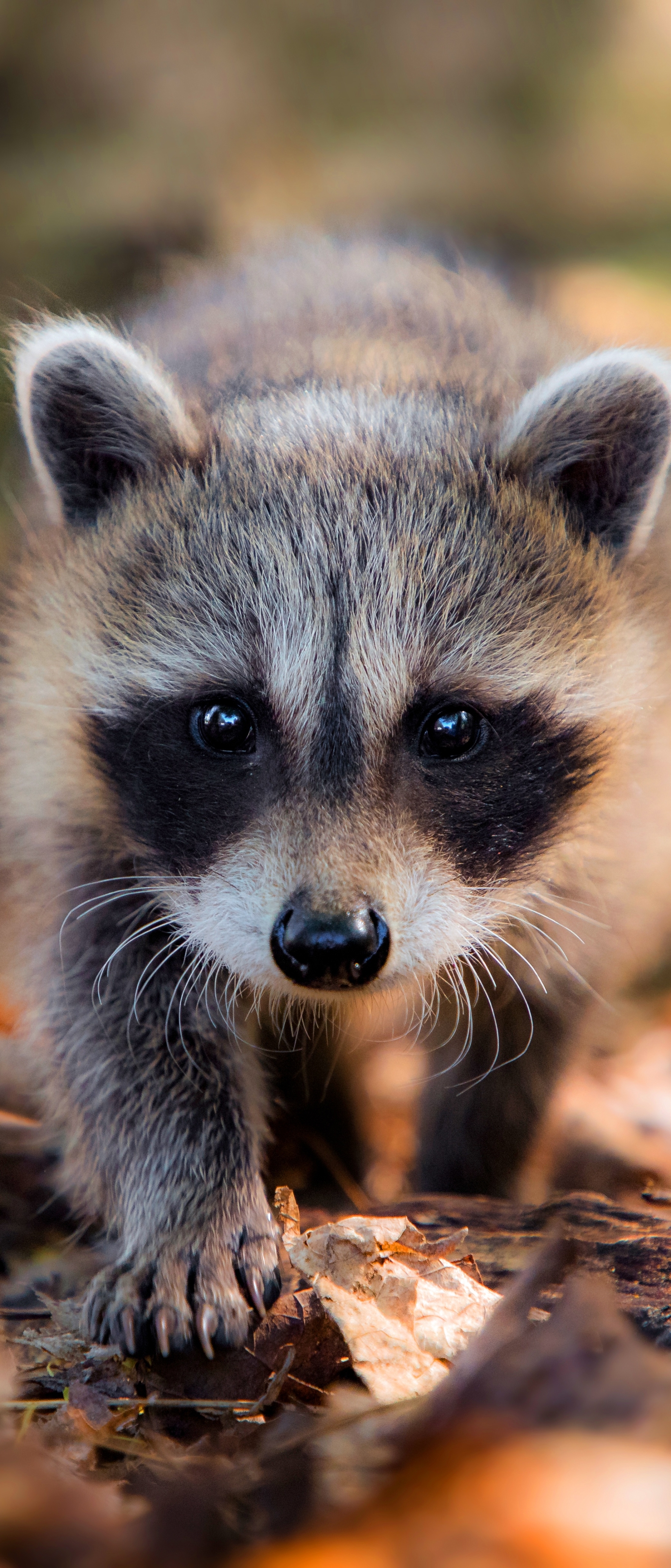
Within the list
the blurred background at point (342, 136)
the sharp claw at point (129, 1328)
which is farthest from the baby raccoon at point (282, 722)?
the blurred background at point (342, 136)

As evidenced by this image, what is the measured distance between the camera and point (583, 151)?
28.1ft

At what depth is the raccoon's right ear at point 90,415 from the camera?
10.0ft

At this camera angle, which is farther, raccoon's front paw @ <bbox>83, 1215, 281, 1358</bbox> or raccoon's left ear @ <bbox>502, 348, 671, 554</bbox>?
raccoon's left ear @ <bbox>502, 348, 671, 554</bbox>

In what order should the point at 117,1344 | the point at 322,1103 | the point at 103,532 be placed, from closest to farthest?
the point at 117,1344 < the point at 103,532 < the point at 322,1103

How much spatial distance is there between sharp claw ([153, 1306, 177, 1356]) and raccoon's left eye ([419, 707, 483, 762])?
54.1 inches

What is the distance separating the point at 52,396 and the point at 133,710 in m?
0.83

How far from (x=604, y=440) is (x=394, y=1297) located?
2.06m

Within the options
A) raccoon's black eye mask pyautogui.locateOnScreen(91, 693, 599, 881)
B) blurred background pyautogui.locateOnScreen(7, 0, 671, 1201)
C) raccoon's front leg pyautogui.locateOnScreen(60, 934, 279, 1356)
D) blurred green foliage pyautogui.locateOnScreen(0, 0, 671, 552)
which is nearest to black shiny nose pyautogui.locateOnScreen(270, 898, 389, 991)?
raccoon's black eye mask pyautogui.locateOnScreen(91, 693, 599, 881)

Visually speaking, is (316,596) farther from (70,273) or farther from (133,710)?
(70,273)

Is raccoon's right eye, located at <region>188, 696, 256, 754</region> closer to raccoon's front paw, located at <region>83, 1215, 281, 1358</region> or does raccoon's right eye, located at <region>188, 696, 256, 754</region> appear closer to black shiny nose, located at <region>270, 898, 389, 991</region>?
black shiny nose, located at <region>270, 898, 389, 991</region>

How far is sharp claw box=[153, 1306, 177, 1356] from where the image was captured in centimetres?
273

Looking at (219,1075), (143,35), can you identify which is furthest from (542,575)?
(143,35)

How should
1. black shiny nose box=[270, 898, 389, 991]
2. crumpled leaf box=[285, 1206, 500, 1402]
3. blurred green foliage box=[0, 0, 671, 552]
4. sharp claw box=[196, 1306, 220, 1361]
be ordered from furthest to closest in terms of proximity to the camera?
blurred green foliage box=[0, 0, 671, 552] < sharp claw box=[196, 1306, 220, 1361] < black shiny nose box=[270, 898, 389, 991] < crumpled leaf box=[285, 1206, 500, 1402]

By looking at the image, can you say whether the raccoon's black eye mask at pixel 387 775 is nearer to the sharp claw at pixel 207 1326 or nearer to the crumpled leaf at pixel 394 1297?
the crumpled leaf at pixel 394 1297
